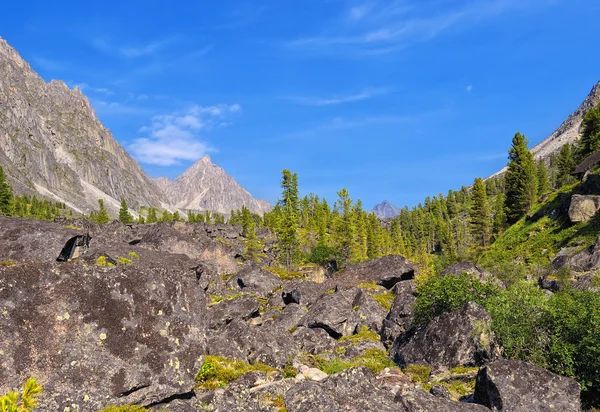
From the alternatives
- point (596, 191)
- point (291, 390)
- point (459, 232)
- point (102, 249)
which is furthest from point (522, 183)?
point (291, 390)

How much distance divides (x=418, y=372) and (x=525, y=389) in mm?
8311

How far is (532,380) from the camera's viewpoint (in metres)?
16.5

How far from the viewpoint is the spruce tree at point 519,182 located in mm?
103062

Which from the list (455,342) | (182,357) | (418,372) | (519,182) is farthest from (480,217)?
(182,357)

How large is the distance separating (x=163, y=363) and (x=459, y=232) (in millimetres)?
187201

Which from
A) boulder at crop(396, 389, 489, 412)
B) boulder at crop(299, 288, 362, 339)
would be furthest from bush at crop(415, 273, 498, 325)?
boulder at crop(396, 389, 489, 412)

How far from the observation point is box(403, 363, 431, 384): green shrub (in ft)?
75.9

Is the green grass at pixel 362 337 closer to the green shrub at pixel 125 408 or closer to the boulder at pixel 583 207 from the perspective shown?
the green shrub at pixel 125 408

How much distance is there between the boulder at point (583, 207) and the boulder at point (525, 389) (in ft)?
208

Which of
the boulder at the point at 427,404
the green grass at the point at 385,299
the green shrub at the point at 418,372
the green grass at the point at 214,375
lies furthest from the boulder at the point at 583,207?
the green grass at the point at 214,375

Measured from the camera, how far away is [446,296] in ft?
94.8

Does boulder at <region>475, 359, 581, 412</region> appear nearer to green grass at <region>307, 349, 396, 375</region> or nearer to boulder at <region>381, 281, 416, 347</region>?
green grass at <region>307, 349, 396, 375</region>

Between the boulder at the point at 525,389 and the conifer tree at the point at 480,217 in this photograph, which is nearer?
the boulder at the point at 525,389

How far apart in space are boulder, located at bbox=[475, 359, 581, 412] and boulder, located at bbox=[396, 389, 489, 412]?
64.2 inches
